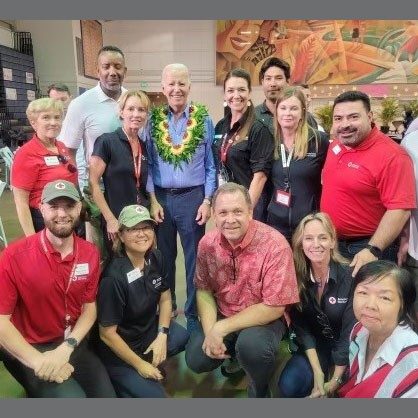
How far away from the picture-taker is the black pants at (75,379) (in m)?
1.88

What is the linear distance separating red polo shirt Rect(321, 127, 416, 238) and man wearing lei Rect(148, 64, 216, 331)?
0.83 meters

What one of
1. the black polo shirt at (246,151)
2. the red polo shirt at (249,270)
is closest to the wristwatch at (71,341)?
the red polo shirt at (249,270)

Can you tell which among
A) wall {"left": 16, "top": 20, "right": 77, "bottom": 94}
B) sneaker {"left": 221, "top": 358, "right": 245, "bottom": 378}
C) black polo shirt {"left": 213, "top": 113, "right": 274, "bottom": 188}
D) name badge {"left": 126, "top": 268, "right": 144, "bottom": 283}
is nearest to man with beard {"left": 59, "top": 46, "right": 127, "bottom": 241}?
black polo shirt {"left": 213, "top": 113, "right": 274, "bottom": 188}

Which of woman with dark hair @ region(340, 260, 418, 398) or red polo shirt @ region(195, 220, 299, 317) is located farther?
red polo shirt @ region(195, 220, 299, 317)

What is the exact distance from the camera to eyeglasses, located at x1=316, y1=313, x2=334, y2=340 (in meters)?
2.09

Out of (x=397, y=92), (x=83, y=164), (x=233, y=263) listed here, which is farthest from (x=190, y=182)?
(x=397, y=92)

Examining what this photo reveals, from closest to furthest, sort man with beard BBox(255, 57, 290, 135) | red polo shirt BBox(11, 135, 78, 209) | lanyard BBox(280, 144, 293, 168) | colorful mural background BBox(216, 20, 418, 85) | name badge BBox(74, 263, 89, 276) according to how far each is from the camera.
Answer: name badge BBox(74, 263, 89, 276) < red polo shirt BBox(11, 135, 78, 209) < lanyard BBox(280, 144, 293, 168) < man with beard BBox(255, 57, 290, 135) < colorful mural background BBox(216, 20, 418, 85)

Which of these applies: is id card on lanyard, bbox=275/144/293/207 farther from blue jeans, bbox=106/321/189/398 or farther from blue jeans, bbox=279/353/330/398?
blue jeans, bbox=106/321/189/398

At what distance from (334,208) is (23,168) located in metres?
1.84

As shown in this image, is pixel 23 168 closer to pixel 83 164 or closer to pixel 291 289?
pixel 83 164

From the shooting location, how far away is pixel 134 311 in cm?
213

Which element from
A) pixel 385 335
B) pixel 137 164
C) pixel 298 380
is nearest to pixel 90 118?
pixel 137 164

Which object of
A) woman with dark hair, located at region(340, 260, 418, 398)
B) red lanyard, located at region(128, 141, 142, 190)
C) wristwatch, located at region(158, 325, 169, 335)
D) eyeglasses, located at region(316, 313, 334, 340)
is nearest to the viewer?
woman with dark hair, located at region(340, 260, 418, 398)

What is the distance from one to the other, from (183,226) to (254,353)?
1057 mm
